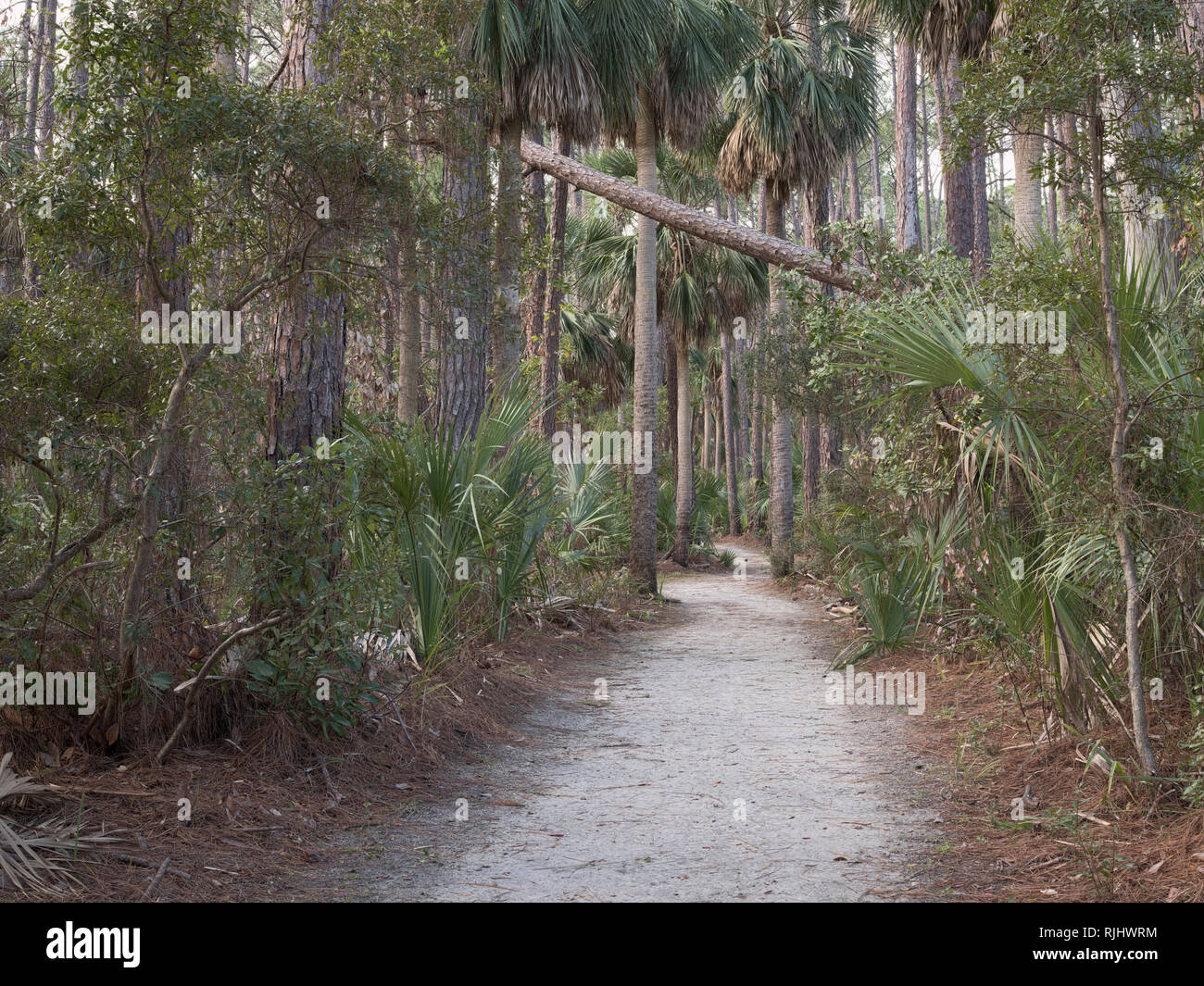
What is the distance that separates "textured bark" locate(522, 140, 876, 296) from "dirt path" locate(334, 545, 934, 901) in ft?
12.9

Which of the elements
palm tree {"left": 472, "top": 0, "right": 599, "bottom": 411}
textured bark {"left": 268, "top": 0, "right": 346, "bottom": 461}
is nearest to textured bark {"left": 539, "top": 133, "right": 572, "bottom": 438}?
palm tree {"left": 472, "top": 0, "right": 599, "bottom": 411}

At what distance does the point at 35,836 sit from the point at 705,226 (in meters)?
9.87

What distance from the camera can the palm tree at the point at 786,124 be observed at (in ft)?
58.6

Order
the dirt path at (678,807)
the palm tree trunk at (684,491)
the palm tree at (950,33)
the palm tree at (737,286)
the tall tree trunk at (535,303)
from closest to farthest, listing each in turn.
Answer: the dirt path at (678,807) < the palm tree at (950,33) < the tall tree trunk at (535,303) < the palm tree trunk at (684,491) < the palm tree at (737,286)

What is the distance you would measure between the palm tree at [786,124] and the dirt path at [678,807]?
36.2 ft

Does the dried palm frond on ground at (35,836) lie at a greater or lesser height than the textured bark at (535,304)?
lesser

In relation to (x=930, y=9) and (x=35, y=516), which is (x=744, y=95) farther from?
(x=35, y=516)

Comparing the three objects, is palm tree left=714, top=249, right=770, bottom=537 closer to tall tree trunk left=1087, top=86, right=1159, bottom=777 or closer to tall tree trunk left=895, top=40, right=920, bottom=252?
tall tree trunk left=895, top=40, right=920, bottom=252

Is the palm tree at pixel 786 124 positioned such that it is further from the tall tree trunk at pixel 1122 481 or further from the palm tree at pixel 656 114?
the tall tree trunk at pixel 1122 481

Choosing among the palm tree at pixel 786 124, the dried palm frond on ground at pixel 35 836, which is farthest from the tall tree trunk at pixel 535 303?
the dried palm frond on ground at pixel 35 836

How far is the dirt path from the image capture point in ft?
13.4

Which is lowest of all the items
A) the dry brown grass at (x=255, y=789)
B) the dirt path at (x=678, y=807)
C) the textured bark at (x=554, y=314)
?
the dirt path at (x=678, y=807)

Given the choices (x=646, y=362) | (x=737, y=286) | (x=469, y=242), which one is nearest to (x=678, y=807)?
(x=469, y=242)

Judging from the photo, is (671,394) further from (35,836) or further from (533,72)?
(35,836)
